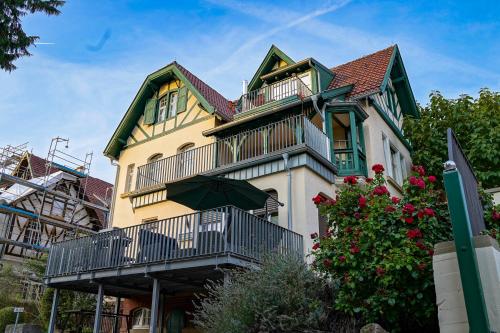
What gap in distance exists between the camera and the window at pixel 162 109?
64.1ft

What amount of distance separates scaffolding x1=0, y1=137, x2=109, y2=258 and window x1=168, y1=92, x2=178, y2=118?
47.7 ft

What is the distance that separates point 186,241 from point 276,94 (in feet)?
23.8

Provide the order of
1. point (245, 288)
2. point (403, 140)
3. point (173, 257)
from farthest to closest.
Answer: point (403, 140) → point (173, 257) → point (245, 288)

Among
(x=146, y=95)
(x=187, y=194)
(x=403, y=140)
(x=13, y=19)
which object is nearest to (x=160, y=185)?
(x=187, y=194)

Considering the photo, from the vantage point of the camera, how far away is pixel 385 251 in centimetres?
741

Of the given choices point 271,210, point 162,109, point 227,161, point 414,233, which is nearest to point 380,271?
point 414,233

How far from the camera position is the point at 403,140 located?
65.3 feet

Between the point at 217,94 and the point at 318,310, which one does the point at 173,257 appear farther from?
the point at 217,94

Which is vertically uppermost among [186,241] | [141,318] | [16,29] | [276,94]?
[276,94]

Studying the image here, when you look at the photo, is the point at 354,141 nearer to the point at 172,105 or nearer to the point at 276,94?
the point at 276,94

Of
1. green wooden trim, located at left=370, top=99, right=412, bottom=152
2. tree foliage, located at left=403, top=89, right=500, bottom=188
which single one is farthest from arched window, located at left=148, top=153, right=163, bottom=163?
tree foliage, located at left=403, top=89, right=500, bottom=188

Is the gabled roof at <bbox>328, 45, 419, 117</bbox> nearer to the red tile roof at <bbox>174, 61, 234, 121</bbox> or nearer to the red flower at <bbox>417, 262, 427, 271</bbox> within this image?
the red tile roof at <bbox>174, 61, 234, 121</bbox>

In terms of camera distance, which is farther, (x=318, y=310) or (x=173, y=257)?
(x=173, y=257)

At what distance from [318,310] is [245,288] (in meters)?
1.37
